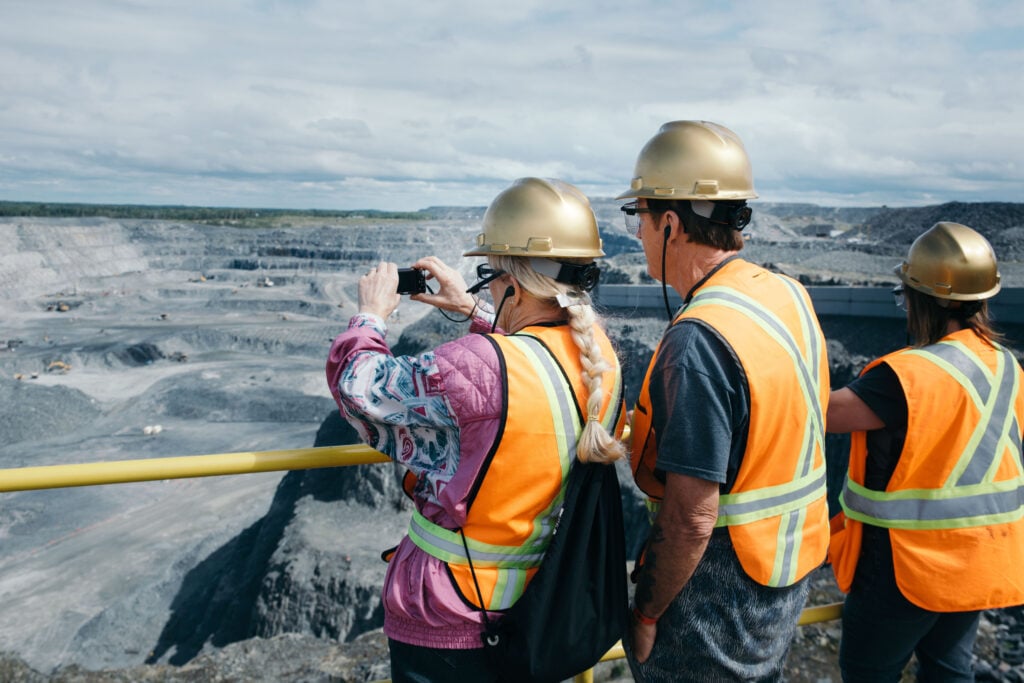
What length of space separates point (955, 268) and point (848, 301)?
43.8ft

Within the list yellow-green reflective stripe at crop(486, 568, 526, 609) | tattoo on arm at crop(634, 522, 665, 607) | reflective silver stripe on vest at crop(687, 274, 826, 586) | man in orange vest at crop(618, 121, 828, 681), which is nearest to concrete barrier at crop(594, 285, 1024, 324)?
man in orange vest at crop(618, 121, 828, 681)

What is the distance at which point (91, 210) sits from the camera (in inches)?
4213

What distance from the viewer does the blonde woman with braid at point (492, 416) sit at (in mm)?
1561

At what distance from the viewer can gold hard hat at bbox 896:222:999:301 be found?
2.29 meters

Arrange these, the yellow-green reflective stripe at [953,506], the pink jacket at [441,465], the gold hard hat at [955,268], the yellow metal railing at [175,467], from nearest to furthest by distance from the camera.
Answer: the pink jacket at [441,465] → the yellow metal railing at [175,467] → the yellow-green reflective stripe at [953,506] → the gold hard hat at [955,268]

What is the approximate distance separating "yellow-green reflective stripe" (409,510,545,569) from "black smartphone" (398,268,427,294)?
69 cm

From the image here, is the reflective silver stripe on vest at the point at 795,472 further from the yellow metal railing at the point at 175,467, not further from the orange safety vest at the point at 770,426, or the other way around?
the yellow metal railing at the point at 175,467

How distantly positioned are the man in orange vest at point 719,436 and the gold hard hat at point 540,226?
235 millimetres

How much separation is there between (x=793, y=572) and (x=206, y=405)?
36.2m

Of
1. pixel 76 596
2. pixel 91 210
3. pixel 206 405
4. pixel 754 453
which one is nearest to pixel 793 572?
pixel 754 453

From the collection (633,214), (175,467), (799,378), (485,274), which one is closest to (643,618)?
(799,378)

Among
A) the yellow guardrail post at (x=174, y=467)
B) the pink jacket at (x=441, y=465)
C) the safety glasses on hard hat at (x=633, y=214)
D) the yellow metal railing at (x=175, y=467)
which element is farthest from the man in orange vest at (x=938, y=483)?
the yellow guardrail post at (x=174, y=467)

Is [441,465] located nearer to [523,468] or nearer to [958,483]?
[523,468]

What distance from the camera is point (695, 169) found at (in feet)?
6.15
